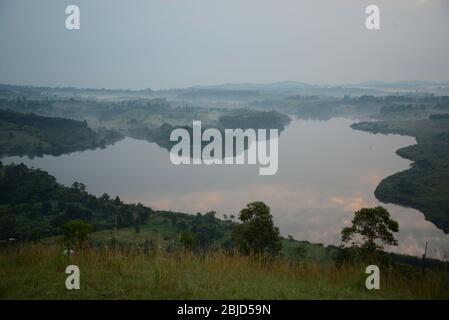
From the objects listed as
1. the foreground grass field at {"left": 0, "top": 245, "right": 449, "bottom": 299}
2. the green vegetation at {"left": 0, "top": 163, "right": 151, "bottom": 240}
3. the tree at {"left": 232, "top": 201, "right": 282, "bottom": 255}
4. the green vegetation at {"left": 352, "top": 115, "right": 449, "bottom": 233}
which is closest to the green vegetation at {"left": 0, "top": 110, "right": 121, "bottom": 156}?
the green vegetation at {"left": 0, "top": 163, "right": 151, "bottom": 240}

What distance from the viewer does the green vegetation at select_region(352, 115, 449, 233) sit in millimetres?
45156

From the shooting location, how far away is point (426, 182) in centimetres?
5334

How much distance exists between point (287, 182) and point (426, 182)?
742 inches

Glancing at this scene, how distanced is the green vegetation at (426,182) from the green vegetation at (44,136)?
214 ft

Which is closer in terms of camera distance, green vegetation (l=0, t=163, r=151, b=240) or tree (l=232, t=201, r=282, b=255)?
tree (l=232, t=201, r=282, b=255)

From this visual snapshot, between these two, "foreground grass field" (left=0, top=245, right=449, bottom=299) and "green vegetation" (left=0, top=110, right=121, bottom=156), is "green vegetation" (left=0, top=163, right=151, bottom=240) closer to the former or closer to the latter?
"green vegetation" (left=0, top=110, right=121, bottom=156)

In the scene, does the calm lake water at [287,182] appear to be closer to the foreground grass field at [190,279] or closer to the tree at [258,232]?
the tree at [258,232]

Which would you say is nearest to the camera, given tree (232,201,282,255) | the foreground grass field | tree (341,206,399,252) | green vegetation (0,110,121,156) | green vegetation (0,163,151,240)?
the foreground grass field

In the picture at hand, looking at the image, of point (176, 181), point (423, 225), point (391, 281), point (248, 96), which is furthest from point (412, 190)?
point (248, 96)

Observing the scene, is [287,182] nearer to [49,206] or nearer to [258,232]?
[49,206]

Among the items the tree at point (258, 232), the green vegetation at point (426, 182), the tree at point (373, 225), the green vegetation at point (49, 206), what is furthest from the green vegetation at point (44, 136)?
the tree at point (373, 225)

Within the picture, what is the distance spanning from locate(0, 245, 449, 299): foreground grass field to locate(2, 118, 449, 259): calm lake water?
29.8 metres
